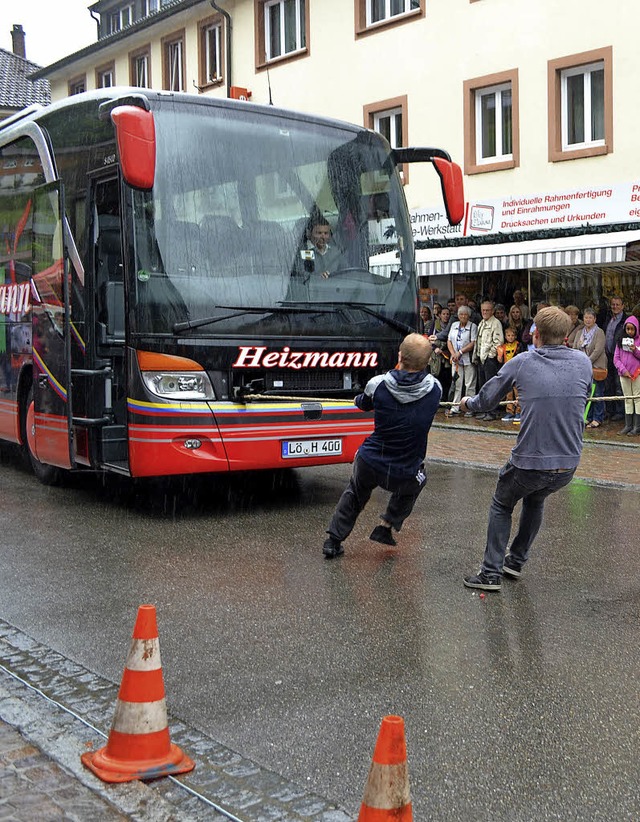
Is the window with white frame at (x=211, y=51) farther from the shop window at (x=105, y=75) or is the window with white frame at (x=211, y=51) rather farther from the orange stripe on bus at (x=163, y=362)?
the orange stripe on bus at (x=163, y=362)

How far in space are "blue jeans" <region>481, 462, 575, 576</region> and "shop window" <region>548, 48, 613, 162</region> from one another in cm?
1350

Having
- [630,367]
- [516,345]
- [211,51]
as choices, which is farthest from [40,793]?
[211,51]

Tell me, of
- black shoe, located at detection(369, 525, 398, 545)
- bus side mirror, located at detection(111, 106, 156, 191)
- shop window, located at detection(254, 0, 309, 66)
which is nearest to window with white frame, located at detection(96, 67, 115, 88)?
shop window, located at detection(254, 0, 309, 66)

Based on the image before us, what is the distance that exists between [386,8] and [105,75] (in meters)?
14.2

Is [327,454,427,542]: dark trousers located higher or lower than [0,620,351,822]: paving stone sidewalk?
higher

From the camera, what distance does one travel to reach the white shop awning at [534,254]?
17.2 meters

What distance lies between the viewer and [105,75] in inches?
1384

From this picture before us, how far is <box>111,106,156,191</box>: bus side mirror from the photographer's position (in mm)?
7676

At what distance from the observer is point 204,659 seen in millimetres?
5395

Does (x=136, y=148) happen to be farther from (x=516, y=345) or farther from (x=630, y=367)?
(x=516, y=345)

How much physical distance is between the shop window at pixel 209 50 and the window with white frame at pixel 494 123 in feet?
32.2

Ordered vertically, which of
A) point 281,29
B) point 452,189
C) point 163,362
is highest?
point 281,29

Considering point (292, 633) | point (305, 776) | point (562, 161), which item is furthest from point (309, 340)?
point (562, 161)

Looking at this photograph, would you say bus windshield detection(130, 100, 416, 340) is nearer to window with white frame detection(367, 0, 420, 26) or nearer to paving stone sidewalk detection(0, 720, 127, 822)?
paving stone sidewalk detection(0, 720, 127, 822)
